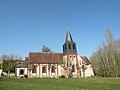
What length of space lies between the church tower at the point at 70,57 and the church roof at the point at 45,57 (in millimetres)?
2571

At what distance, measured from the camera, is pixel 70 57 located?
61.3 m

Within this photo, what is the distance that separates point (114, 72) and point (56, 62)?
→ 2025cm

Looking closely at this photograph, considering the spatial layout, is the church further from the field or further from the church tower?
the field

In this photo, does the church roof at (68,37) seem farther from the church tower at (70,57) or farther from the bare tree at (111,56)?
the bare tree at (111,56)

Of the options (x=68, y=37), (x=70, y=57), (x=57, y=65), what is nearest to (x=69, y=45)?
(x=68, y=37)

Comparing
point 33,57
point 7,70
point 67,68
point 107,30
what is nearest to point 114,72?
point 107,30

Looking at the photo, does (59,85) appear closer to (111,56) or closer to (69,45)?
(111,56)

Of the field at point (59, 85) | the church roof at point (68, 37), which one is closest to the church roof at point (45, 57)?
the church roof at point (68, 37)

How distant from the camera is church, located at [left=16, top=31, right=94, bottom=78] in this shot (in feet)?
189

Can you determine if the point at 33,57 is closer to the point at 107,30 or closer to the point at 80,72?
the point at 80,72

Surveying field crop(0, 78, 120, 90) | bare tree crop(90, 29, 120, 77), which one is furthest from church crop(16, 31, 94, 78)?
field crop(0, 78, 120, 90)

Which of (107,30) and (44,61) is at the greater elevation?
(107,30)

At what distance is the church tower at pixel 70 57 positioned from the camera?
6075 centimetres

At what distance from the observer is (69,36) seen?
6281 centimetres
